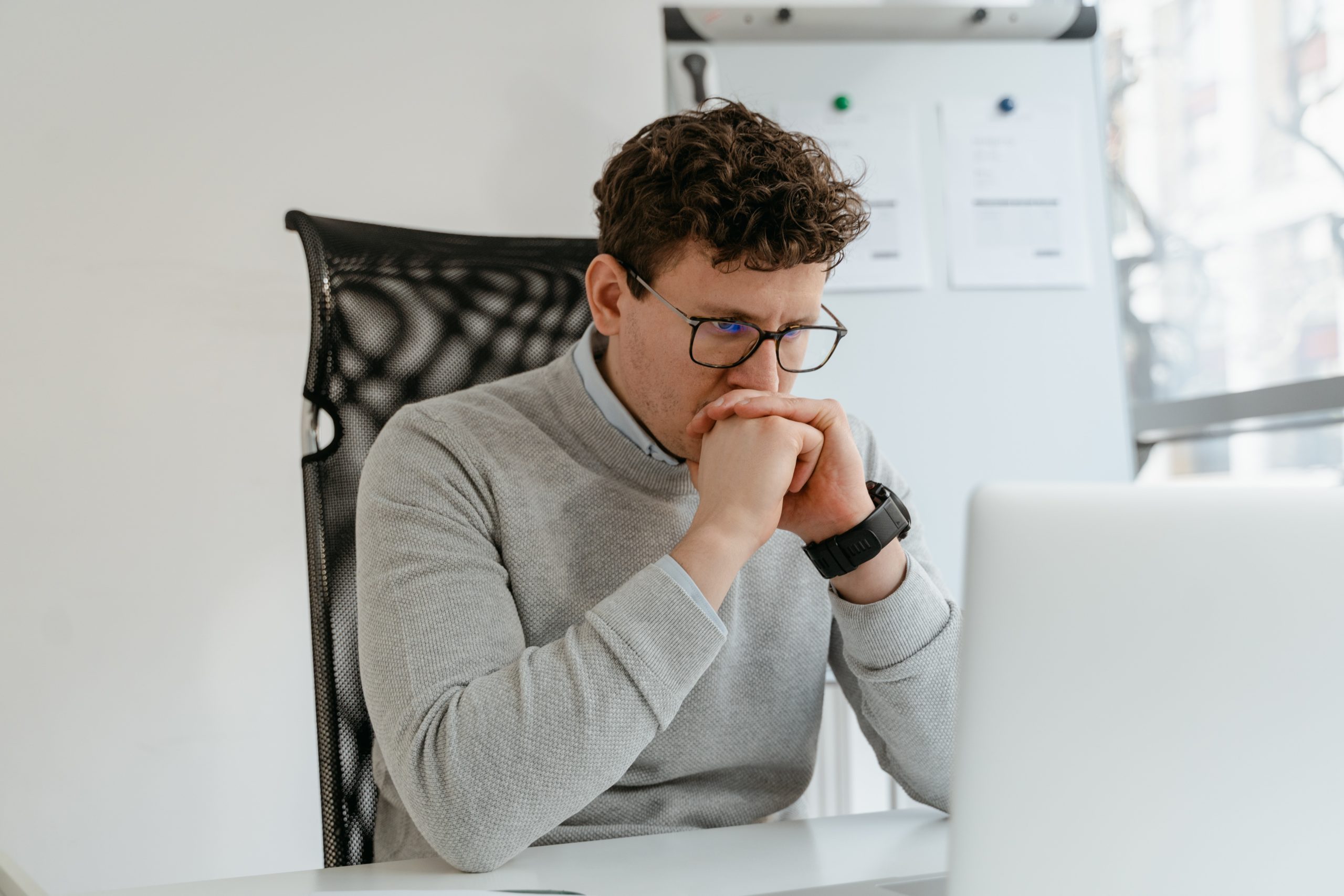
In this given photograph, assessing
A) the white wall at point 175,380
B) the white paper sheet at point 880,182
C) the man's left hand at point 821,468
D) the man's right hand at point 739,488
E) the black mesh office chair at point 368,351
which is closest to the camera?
the man's right hand at point 739,488

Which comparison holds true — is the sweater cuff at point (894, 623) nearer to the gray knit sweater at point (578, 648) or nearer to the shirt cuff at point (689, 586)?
the gray knit sweater at point (578, 648)

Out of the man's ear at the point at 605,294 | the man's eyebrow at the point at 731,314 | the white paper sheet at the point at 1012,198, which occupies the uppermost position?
the white paper sheet at the point at 1012,198

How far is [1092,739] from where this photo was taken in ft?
1.50

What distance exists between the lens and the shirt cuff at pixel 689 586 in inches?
32.9

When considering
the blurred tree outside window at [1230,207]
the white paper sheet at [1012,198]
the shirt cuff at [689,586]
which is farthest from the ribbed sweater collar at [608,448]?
the blurred tree outside window at [1230,207]

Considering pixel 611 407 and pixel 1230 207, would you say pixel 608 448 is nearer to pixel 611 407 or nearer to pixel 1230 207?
pixel 611 407

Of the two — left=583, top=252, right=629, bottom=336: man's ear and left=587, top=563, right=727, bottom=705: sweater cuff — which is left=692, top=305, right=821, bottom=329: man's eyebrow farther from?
left=587, top=563, right=727, bottom=705: sweater cuff

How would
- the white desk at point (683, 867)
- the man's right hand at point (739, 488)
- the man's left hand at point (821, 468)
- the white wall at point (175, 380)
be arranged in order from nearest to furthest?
the white desk at point (683, 867)
the man's right hand at point (739, 488)
the man's left hand at point (821, 468)
the white wall at point (175, 380)

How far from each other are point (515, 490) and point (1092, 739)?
0.66 meters

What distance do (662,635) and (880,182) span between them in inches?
52.6

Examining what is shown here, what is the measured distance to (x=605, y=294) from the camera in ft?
3.76

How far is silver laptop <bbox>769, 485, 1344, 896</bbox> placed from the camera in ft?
1.46

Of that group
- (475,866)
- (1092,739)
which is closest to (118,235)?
(475,866)

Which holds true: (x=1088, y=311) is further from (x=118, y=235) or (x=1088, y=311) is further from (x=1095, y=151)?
(x=118, y=235)
